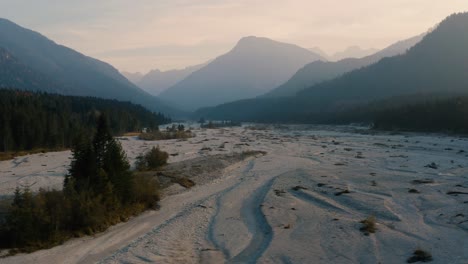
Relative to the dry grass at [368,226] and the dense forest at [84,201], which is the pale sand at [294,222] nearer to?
the dry grass at [368,226]

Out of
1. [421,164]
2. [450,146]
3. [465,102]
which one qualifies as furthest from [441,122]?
[421,164]

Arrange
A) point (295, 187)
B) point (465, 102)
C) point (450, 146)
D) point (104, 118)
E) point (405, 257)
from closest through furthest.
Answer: point (405, 257) → point (104, 118) → point (295, 187) → point (450, 146) → point (465, 102)

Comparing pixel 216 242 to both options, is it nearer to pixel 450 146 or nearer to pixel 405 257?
pixel 405 257

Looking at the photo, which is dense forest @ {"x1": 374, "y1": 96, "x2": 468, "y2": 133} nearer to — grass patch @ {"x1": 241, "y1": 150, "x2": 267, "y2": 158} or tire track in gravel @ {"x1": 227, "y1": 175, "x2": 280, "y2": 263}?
grass patch @ {"x1": 241, "y1": 150, "x2": 267, "y2": 158}

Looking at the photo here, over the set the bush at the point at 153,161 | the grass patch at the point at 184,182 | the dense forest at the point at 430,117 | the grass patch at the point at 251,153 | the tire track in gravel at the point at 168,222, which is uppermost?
the dense forest at the point at 430,117

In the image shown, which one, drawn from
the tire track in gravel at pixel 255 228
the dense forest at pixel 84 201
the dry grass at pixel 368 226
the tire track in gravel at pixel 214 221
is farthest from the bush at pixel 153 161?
the dry grass at pixel 368 226

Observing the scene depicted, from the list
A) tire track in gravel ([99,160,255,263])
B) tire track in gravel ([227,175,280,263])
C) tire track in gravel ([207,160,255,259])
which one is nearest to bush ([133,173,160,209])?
tire track in gravel ([99,160,255,263])

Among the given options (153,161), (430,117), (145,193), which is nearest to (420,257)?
(145,193)
